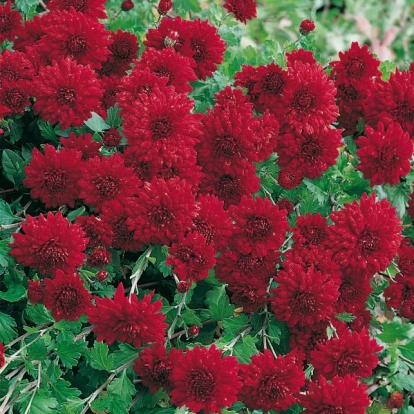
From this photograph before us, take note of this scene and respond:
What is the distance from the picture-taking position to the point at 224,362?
1.50m

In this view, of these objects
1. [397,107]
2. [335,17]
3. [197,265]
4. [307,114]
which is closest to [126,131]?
[197,265]

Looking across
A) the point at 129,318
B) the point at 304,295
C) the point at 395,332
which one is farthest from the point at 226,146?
the point at 395,332

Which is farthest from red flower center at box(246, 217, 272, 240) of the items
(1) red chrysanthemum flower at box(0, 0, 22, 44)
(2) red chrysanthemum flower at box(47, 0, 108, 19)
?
(1) red chrysanthemum flower at box(0, 0, 22, 44)

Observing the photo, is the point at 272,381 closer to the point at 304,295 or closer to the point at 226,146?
the point at 304,295

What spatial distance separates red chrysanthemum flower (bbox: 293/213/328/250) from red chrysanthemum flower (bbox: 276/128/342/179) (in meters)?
0.17

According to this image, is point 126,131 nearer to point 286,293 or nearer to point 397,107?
point 286,293

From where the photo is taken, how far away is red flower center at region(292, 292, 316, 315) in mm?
1672

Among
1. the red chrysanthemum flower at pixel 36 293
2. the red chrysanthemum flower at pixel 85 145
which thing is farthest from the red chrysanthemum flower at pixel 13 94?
the red chrysanthemum flower at pixel 36 293

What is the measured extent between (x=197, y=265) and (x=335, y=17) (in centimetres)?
388

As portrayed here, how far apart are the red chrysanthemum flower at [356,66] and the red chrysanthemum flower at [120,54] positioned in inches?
25.6

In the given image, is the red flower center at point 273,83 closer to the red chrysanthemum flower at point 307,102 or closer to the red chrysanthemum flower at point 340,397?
the red chrysanthemum flower at point 307,102

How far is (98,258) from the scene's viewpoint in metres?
1.67

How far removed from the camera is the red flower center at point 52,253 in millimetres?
1604

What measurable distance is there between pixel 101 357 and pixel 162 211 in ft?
1.24
